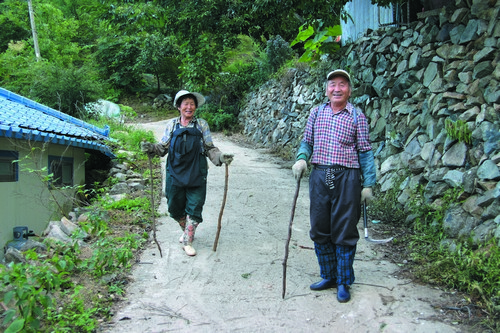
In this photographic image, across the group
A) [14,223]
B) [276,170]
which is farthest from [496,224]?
[14,223]

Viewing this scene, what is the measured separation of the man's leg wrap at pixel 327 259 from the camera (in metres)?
3.49

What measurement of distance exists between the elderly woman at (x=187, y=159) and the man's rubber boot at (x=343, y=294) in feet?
5.73

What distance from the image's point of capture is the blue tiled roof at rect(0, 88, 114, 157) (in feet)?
22.3

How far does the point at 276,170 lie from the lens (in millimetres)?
9914

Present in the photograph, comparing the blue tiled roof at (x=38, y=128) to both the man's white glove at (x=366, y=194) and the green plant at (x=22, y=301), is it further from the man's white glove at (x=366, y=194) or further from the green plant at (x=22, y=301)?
the man's white glove at (x=366, y=194)

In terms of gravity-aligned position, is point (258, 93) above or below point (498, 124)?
above

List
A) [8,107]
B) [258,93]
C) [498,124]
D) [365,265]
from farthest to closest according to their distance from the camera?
[258,93], [8,107], [498,124], [365,265]

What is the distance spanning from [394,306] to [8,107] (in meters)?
8.55

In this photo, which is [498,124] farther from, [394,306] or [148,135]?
[148,135]

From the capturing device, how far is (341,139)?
11.1 feet

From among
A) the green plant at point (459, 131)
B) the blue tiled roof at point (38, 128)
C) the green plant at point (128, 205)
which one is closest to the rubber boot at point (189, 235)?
the green plant at point (128, 205)

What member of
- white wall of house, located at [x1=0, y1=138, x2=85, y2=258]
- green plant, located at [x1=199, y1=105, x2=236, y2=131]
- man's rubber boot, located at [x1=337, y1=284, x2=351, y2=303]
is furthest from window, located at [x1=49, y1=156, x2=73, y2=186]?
green plant, located at [x1=199, y1=105, x2=236, y2=131]

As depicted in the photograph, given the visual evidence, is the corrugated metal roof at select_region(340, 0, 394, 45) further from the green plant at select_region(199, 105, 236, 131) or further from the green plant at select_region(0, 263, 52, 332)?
the green plant at select_region(199, 105, 236, 131)

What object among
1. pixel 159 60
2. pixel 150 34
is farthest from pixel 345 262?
pixel 159 60
